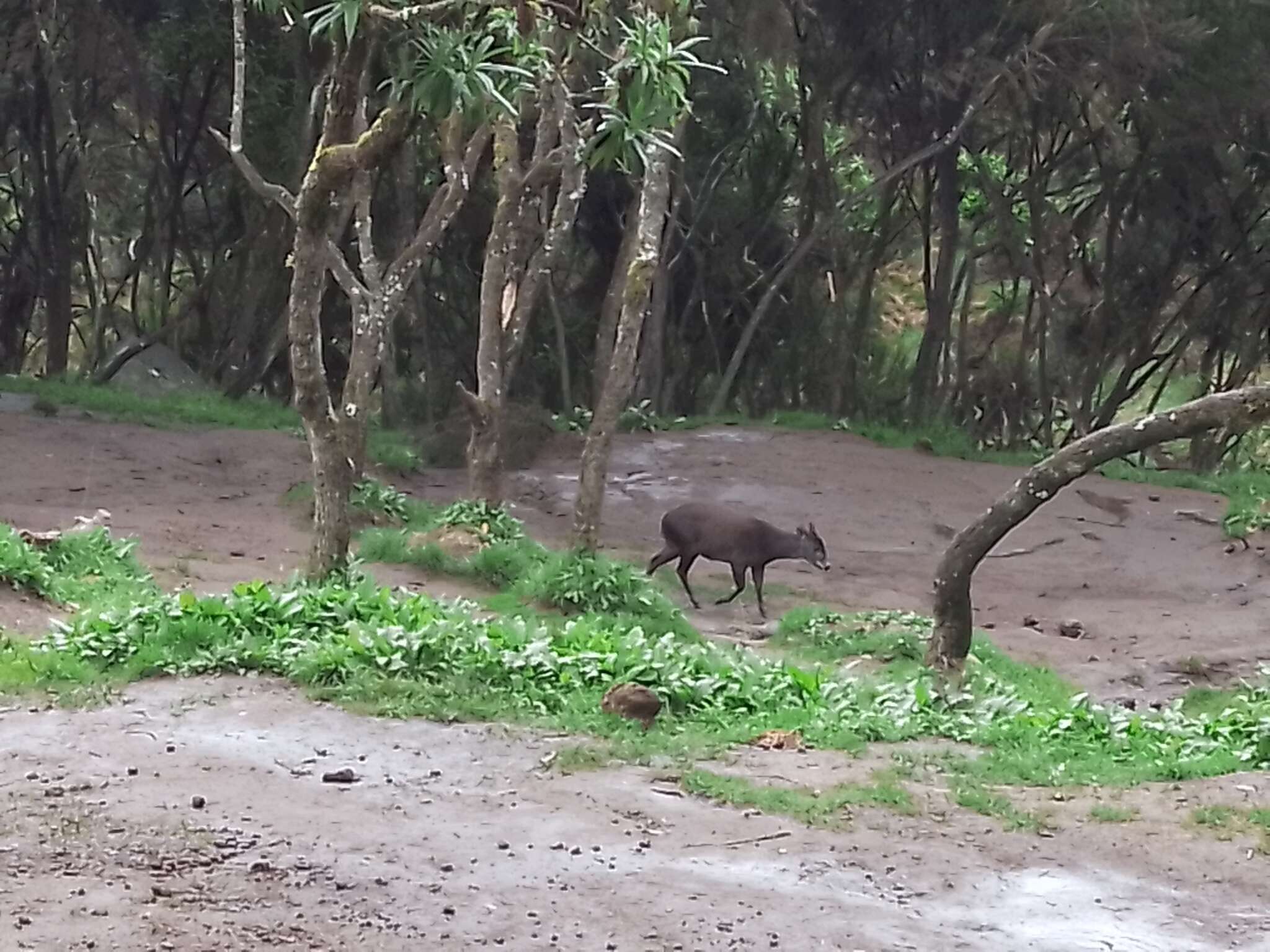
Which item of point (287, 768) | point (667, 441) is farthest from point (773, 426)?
point (287, 768)

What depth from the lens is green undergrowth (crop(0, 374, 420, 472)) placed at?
1797 cm

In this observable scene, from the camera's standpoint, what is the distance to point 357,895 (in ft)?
15.8

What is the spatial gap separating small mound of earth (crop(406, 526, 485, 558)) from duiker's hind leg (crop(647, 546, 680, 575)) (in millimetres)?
1595

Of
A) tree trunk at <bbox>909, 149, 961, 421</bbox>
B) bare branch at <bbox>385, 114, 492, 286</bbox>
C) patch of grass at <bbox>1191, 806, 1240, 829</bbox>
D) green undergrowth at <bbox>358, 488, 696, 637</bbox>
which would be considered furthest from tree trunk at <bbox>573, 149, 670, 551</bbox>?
tree trunk at <bbox>909, 149, 961, 421</bbox>

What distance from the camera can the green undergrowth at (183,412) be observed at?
18.0 meters

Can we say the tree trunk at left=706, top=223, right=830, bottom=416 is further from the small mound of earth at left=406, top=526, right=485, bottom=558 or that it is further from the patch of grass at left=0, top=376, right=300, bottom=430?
the small mound of earth at left=406, top=526, right=485, bottom=558

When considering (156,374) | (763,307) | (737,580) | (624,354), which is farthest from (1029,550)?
(156,374)

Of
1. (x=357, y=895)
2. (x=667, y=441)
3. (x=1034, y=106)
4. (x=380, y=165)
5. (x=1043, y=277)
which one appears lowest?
(x=357, y=895)

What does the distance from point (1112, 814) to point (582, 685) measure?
2.51 metres

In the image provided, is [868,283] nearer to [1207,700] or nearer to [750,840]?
[1207,700]

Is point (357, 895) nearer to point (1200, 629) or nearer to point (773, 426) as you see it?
point (1200, 629)

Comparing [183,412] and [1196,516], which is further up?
[1196,516]

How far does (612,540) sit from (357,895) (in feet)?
35.8

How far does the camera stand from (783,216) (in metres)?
26.1
